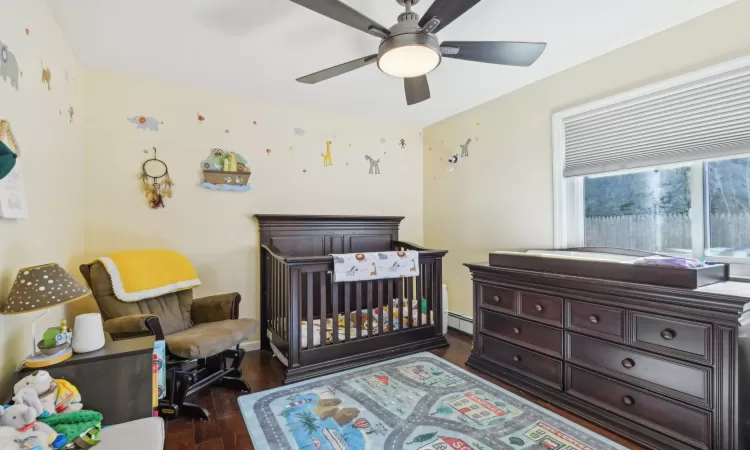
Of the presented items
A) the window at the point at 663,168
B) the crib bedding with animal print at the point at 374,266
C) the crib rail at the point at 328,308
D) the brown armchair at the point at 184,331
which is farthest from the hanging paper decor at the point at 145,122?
the window at the point at 663,168

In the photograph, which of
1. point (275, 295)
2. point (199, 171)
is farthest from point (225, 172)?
point (275, 295)

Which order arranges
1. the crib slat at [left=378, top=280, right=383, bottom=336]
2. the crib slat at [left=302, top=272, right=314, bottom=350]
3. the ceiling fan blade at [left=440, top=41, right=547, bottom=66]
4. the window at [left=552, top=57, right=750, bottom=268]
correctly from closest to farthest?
the ceiling fan blade at [left=440, top=41, right=547, bottom=66]
the window at [left=552, top=57, right=750, bottom=268]
the crib slat at [left=302, top=272, right=314, bottom=350]
the crib slat at [left=378, top=280, right=383, bottom=336]

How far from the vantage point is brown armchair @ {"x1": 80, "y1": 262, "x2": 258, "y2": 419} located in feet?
6.77

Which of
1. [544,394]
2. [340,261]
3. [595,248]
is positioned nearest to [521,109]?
[595,248]

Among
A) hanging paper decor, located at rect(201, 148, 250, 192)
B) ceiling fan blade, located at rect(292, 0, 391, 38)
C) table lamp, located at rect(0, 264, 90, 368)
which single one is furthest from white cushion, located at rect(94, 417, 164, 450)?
hanging paper decor, located at rect(201, 148, 250, 192)

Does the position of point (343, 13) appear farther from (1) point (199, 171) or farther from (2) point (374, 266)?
(1) point (199, 171)

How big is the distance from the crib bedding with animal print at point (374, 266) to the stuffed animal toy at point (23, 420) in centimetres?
180

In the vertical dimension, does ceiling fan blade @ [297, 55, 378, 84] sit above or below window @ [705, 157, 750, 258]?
above

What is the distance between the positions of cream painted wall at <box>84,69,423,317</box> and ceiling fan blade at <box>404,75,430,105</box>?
1551 mm

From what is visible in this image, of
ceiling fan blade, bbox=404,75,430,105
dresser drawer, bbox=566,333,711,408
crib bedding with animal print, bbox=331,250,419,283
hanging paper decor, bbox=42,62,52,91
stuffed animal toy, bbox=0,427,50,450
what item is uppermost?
ceiling fan blade, bbox=404,75,430,105

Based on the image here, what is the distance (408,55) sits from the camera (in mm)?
1731

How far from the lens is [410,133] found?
167 inches

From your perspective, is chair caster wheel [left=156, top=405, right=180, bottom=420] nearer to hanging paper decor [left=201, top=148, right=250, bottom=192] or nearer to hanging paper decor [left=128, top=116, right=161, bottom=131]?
hanging paper decor [left=201, top=148, right=250, bottom=192]

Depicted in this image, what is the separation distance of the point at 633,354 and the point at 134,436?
7.63ft
